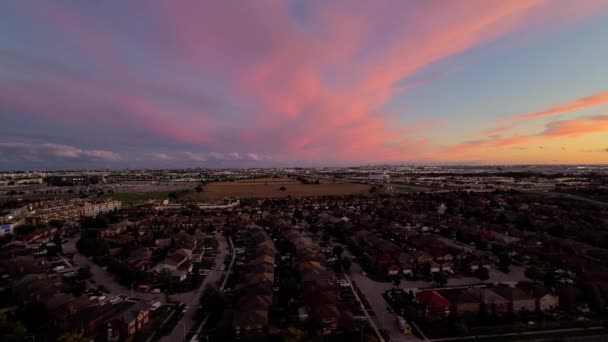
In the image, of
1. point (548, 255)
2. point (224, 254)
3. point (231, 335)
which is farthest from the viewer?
point (224, 254)

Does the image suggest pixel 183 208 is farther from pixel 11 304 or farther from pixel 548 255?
pixel 548 255

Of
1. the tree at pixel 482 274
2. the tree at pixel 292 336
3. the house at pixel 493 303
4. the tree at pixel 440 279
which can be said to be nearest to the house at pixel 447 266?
the tree at pixel 482 274

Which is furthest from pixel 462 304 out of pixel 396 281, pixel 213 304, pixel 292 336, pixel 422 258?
pixel 213 304

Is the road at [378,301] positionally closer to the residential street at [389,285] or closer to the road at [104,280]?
the residential street at [389,285]

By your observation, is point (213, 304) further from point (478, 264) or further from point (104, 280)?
point (478, 264)

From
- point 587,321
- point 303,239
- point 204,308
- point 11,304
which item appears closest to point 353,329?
point 204,308

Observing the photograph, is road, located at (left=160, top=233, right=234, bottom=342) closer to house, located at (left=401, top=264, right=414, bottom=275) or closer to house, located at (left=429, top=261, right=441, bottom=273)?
house, located at (left=401, top=264, right=414, bottom=275)
